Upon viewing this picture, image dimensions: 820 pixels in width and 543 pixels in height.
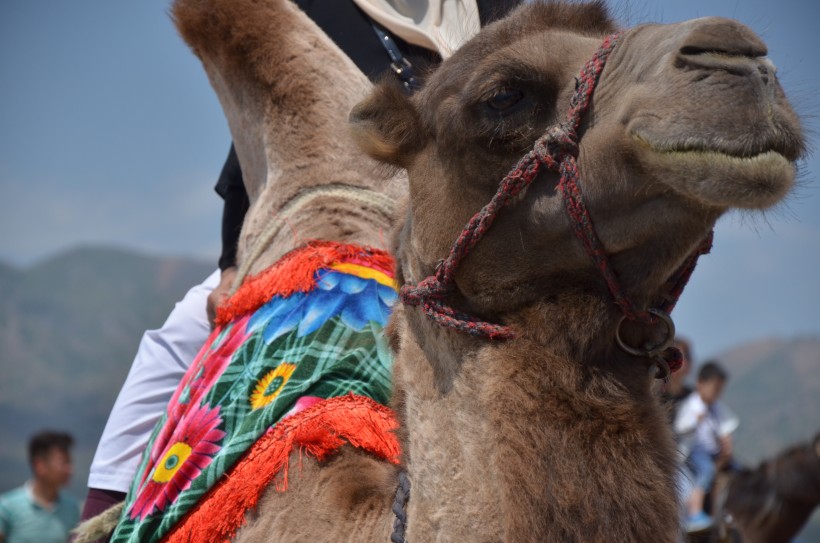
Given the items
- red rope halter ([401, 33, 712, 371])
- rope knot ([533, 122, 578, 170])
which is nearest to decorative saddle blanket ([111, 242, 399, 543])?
red rope halter ([401, 33, 712, 371])

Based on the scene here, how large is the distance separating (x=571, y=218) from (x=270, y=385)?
1.12m

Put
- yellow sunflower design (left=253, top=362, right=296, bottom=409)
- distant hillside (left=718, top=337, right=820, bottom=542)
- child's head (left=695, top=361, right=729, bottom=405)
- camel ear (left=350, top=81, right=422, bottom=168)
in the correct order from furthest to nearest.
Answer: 1. distant hillside (left=718, top=337, right=820, bottom=542)
2. child's head (left=695, top=361, right=729, bottom=405)
3. yellow sunflower design (left=253, top=362, right=296, bottom=409)
4. camel ear (left=350, top=81, right=422, bottom=168)

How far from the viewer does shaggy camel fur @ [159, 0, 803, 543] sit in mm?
2098

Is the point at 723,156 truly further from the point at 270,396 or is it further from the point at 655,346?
the point at 270,396

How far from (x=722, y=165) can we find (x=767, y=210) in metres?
0.20

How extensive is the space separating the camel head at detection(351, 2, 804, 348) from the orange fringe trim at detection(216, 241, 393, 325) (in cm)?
53

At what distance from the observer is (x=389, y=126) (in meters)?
2.70

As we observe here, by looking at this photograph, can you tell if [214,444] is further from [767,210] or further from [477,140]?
[767,210]

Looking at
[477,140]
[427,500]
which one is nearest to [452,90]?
[477,140]

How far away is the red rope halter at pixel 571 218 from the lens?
227cm

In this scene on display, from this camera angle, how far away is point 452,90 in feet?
8.37

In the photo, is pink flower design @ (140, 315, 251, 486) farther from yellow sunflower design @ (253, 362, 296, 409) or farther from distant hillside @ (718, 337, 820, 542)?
distant hillside @ (718, 337, 820, 542)

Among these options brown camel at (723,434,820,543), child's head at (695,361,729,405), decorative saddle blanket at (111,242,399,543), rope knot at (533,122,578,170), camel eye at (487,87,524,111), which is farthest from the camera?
child's head at (695,361,729,405)

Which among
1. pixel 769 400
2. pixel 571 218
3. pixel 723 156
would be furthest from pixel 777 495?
pixel 769 400
